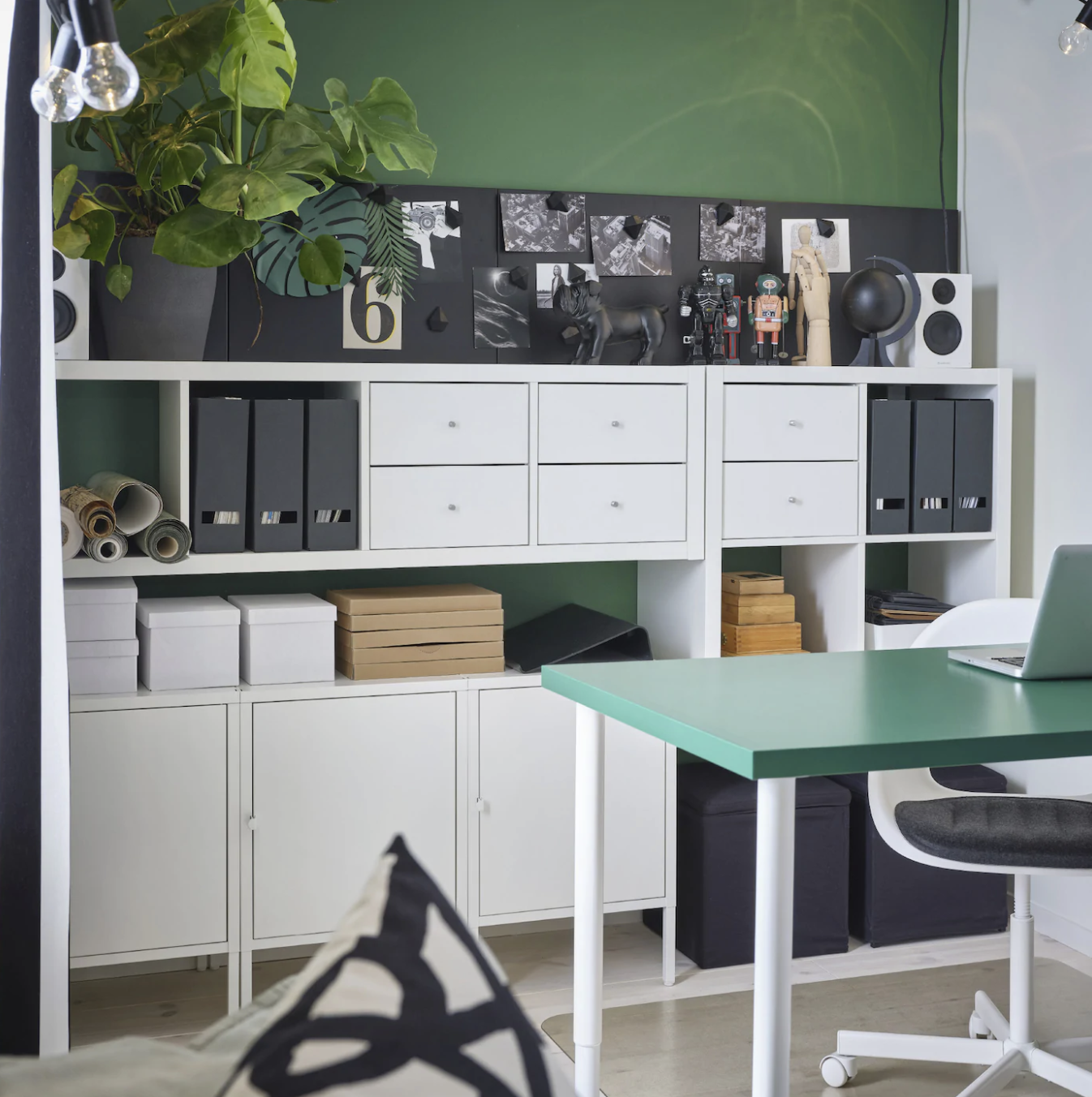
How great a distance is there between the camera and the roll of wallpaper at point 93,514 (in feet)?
8.42

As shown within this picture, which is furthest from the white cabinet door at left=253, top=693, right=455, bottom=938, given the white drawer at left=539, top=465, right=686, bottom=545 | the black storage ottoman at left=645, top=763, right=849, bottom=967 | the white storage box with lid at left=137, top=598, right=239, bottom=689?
the black storage ottoman at left=645, top=763, right=849, bottom=967

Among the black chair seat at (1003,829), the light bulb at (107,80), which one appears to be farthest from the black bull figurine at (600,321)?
the light bulb at (107,80)

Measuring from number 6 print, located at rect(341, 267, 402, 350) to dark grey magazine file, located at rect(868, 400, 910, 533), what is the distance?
1202mm

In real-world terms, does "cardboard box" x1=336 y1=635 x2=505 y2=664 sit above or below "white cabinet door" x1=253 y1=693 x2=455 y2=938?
above

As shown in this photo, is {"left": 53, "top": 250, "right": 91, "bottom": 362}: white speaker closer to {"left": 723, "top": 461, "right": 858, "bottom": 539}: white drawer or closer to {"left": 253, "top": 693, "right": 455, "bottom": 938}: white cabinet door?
{"left": 253, "top": 693, "right": 455, "bottom": 938}: white cabinet door

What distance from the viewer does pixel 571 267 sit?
10.9ft

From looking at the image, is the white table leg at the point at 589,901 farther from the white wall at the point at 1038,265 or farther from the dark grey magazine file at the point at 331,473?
the white wall at the point at 1038,265

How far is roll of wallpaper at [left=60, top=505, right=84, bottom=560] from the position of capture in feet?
8.38

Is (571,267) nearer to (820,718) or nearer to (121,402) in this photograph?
(121,402)

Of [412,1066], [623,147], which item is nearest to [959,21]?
[623,147]

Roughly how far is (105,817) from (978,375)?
2315 mm

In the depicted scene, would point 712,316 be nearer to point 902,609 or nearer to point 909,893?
point 902,609

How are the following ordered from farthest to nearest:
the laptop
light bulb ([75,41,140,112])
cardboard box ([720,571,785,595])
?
cardboard box ([720,571,785,595])
the laptop
light bulb ([75,41,140,112])

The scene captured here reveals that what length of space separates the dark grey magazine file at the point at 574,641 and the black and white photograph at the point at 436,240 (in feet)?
2.93
